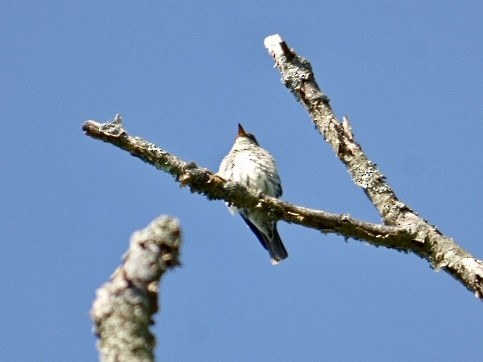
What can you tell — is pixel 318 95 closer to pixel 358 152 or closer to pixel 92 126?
pixel 358 152

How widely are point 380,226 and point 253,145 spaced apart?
5.55m

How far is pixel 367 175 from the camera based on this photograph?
405 centimetres

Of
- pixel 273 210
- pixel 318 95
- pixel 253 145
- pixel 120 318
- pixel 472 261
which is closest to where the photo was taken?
pixel 120 318

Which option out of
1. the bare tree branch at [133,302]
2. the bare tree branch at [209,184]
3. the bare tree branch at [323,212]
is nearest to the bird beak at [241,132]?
the bare tree branch at [323,212]

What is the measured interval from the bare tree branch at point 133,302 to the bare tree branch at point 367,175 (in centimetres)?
198

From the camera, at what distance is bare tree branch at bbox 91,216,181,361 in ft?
4.59

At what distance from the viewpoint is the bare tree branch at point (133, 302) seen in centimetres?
140

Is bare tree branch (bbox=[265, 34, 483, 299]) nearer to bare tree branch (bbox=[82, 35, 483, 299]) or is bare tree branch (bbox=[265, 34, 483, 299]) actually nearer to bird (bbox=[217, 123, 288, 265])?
bare tree branch (bbox=[82, 35, 483, 299])

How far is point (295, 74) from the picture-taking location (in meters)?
4.60

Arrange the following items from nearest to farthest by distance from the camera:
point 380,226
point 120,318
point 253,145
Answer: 1. point 120,318
2. point 380,226
3. point 253,145

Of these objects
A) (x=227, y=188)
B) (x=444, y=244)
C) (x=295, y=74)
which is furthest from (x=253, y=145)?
(x=444, y=244)

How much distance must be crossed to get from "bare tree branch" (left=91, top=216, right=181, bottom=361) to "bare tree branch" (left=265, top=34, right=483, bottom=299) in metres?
1.98

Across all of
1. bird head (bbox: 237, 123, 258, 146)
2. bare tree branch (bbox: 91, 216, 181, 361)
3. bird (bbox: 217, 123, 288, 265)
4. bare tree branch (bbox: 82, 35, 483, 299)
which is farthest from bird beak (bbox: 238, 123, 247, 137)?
bare tree branch (bbox: 91, 216, 181, 361)

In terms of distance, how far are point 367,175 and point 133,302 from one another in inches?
109
